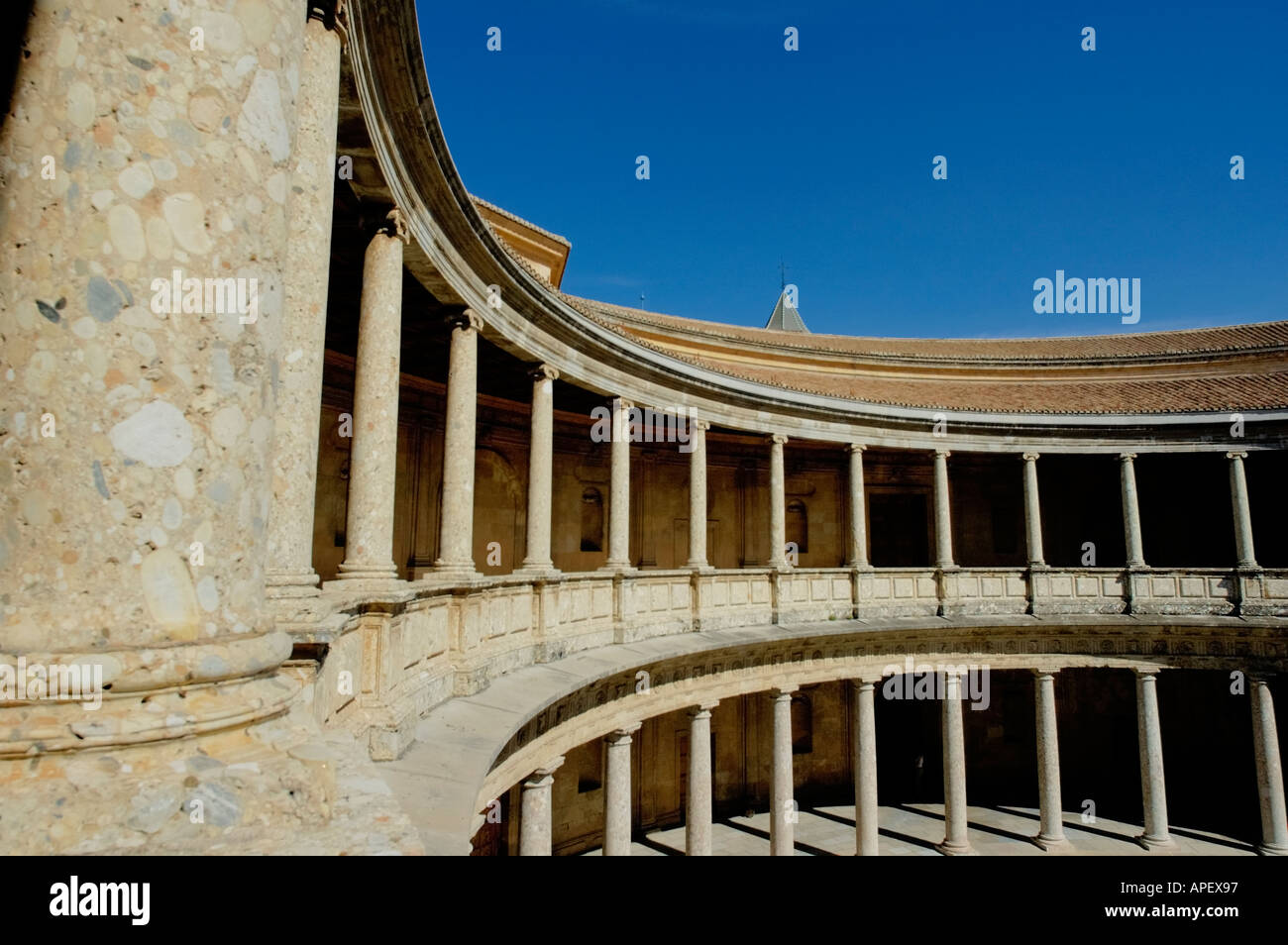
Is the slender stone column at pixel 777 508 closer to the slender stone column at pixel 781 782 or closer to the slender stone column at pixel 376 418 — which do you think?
the slender stone column at pixel 781 782

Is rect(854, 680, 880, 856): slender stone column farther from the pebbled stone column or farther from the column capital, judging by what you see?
the column capital

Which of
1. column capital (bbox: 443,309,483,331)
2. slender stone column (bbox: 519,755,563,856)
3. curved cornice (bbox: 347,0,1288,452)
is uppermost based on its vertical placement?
curved cornice (bbox: 347,0,1288,452)

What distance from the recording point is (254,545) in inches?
106

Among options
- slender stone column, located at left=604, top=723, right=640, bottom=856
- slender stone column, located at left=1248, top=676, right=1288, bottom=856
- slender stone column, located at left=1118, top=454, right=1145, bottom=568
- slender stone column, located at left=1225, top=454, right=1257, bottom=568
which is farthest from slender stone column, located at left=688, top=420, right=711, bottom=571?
slender stone column, located at left=1248, top=676, right=1288, bottom=856

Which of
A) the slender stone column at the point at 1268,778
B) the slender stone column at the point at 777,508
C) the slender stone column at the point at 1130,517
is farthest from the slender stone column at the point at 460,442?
the slender stone column at the point at 1268,778

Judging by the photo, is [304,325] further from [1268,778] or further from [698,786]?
[1268,778]

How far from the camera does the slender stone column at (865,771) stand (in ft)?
61.5

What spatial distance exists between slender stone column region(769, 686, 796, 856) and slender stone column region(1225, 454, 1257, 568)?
13835 millimetres

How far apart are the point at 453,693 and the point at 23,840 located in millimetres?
7350

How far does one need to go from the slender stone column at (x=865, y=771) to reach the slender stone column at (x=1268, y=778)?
10.7 metres

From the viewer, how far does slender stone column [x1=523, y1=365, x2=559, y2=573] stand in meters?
12.7

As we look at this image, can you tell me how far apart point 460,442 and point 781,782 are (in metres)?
11.9
